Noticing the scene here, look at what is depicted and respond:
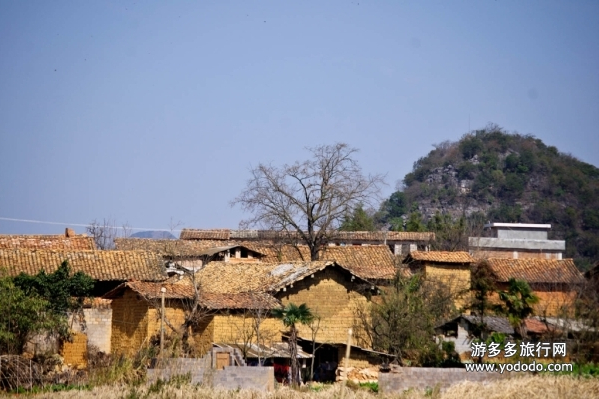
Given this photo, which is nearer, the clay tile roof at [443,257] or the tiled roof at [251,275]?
the tiled roof at [251,275]

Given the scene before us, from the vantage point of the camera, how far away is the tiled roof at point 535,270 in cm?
3922

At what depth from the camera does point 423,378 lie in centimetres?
2038

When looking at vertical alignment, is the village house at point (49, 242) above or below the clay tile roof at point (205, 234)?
below

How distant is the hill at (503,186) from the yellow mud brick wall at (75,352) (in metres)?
76.8

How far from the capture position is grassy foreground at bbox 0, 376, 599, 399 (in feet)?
58.2

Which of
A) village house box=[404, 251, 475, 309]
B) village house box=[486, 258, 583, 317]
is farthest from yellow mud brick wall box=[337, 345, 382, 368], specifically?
village house box=[486, 258, 583, 317]

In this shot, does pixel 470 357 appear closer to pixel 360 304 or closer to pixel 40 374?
pixel 360 304

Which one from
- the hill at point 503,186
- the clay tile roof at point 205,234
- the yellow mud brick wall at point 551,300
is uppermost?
the hill at point 503,186

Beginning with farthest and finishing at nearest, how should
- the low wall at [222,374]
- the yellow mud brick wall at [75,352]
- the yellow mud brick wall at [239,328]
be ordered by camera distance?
the yellow mud brick wall at [75,352] < the yellow mud brick wall at [239,328] < the low wall at [222,374]

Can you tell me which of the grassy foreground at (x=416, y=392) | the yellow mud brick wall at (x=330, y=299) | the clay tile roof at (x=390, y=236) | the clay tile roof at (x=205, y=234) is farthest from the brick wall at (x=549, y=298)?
the clay tile roof at (x=205, y=234)

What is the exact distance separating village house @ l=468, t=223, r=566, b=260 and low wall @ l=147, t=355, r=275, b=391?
1639 inches

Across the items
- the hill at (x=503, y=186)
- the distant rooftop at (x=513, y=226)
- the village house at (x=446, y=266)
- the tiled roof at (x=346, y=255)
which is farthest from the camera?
the hill at (x=503, y=186)

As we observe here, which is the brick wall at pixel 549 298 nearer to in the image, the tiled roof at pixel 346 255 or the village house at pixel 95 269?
the tiled roof at pixel 346 255

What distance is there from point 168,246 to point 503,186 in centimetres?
7680
